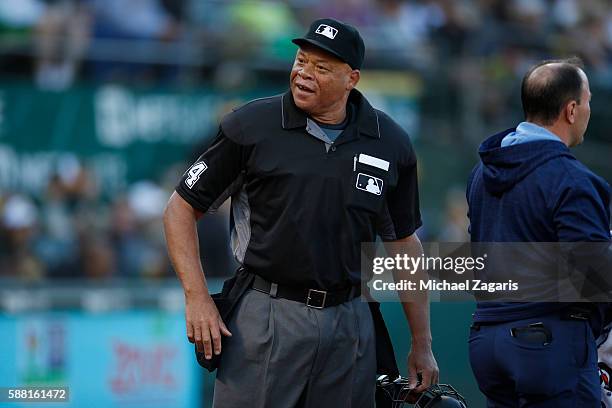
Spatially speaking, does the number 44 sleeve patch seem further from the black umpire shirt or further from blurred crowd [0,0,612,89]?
blurred crowd [0,0,612,89]

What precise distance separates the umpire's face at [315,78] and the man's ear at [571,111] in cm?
83

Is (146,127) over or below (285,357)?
over

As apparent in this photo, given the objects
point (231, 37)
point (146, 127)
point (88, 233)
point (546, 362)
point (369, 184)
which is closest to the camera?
point (546, 362)

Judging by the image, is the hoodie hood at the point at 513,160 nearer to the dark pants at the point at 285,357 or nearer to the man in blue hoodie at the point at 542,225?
the man in blue hoodie at the point at 542,225

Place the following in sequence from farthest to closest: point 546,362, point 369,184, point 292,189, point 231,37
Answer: point 231,37 → point 369,184 → point 292,189 → point 546,362

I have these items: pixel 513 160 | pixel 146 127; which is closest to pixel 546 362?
pixel 513 160

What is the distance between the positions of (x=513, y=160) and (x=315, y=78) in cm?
79

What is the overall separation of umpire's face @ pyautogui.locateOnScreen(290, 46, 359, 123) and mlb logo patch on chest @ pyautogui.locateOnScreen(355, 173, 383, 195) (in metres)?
0.30

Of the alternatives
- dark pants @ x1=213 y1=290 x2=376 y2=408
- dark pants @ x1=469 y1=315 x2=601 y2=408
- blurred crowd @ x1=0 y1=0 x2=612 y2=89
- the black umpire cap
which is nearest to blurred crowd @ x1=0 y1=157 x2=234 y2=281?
blurred crowd @ x1=0 y1=0 x2=612 y2=89

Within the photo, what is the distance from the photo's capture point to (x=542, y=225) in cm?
416

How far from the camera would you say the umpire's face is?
4309 mm

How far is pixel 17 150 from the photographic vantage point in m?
10.4

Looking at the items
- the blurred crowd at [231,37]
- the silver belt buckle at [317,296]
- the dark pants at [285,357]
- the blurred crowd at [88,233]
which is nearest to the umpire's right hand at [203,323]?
the dark pants at [285,357]

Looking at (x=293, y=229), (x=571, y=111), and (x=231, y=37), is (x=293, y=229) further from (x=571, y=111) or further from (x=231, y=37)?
(x=231, y=37)
